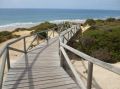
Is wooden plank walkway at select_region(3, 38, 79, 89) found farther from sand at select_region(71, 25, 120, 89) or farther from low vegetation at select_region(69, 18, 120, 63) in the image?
low vegetation at select_region(69, 18, 120, 63)

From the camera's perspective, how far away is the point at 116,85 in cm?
875

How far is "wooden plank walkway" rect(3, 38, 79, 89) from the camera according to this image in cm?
625

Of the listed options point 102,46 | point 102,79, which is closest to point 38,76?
point 102,79

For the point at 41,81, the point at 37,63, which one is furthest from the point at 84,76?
the point at 41,81

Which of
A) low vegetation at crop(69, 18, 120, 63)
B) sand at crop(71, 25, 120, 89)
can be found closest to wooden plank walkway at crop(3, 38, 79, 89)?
sand at crop(71, 25, 120, 89)

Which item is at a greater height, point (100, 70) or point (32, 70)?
point (32, 70)

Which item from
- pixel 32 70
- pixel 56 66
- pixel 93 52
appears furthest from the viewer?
pixel 93 52

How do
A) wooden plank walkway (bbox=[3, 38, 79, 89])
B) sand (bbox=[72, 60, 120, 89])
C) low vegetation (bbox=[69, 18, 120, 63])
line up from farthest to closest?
1. low vegetation (bbox=[69, 18, 120, 63])
2. sand (bbox=[72, 60, 120, 89])
3. wooden plank walkway (bbox=[3, 38, 79, 89])

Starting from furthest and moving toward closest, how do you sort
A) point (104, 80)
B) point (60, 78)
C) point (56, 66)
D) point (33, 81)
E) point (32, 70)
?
point (104, 80), point (56, 66), point (32, 70), point (60, 78), point (33, 81)

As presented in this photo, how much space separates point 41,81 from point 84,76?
Result: 127 inches

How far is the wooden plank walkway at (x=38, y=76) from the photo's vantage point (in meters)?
6.25

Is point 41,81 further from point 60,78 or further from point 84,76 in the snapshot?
point 84,76

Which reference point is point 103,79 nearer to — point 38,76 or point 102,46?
point 38,76

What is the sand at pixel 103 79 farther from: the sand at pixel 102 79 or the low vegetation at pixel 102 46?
the low vegetation at pixel 102 46
